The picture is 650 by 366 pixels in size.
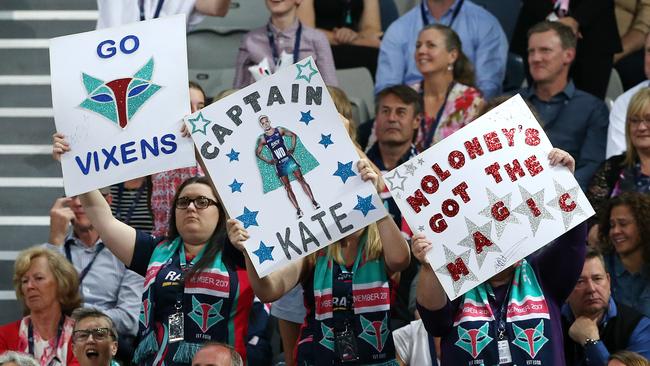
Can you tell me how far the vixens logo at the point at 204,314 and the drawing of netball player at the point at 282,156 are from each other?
0.64 metres

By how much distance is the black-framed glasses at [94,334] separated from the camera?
272 inches

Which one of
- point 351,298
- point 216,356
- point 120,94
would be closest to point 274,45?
point 120,94

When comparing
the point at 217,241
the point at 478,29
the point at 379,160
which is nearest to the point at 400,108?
the point at 379,160

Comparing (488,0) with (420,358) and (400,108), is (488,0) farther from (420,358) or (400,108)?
(420,358)

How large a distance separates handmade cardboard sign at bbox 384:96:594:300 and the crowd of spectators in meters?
0.09

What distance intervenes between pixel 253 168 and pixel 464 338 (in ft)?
3.69

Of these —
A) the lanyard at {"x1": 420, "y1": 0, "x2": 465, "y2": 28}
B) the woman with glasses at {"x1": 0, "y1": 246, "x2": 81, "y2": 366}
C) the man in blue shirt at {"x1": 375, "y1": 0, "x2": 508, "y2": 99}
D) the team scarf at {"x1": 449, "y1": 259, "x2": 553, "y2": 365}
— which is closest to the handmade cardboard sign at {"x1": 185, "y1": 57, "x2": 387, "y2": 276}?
the team scarf at {"x1": 449, "y1": 259, "x2": 553, "y2": 365}

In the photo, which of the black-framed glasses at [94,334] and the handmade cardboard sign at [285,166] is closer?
the handmade cardboard sign at [285,166]

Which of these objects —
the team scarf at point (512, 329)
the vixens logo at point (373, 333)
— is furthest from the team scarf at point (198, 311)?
the team scarf at point (512, 329)

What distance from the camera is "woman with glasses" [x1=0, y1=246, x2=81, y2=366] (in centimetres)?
740

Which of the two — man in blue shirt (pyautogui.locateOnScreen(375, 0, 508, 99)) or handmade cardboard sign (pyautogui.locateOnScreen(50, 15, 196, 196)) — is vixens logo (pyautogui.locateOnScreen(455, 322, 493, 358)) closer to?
handmade cardboard sign (pyautogui.locateOnScreen(50, 15, 196, 196))

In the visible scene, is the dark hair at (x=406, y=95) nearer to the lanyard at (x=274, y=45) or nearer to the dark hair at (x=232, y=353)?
the lanyard at (x=274, y=45)

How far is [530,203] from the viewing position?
6070 millimetres

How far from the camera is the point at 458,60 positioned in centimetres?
885
